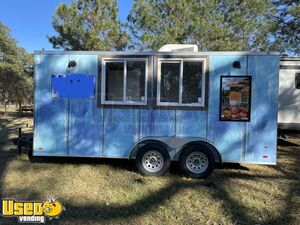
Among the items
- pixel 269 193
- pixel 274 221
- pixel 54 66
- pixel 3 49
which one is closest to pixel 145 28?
pixel 54 66

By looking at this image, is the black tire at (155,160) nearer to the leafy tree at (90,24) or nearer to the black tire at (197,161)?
the black tire at (197,161)

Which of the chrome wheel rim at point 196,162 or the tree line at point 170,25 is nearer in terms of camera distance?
the chrome wheel rim at point 196,162

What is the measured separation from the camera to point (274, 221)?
440 cm

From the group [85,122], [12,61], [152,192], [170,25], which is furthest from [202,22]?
[12,61]

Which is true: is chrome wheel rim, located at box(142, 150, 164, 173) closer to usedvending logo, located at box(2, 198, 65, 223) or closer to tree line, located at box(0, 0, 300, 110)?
usedvending logo, located at box(2, 198, 65, 223)

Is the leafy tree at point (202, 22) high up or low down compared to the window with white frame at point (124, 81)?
up

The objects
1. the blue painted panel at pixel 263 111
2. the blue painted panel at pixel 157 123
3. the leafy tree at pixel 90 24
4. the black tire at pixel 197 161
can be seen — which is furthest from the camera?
the leafy tree at pixel 90 24

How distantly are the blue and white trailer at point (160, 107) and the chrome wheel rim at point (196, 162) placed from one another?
0.07 ft

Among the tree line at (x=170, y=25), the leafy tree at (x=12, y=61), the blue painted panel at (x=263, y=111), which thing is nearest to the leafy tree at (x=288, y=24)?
the tree line at (x=170, y=25)

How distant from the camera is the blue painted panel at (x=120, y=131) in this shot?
21.4 feet

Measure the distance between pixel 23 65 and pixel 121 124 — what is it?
22328mm

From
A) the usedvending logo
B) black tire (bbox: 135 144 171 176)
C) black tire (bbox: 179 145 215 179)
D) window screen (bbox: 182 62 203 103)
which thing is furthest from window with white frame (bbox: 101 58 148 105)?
the usedvending logo

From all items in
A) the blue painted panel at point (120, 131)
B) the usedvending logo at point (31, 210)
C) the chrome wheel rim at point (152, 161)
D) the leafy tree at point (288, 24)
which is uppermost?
the leafy tree at point (288, 24)

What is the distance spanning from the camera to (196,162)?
21.2 ft
